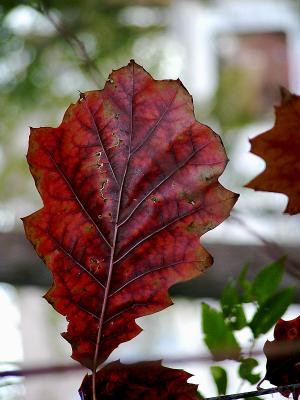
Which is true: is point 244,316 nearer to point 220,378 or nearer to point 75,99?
point 220,378

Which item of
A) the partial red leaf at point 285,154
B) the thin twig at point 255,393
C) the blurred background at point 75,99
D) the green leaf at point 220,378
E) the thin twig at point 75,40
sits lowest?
the thin twig at point 255,393

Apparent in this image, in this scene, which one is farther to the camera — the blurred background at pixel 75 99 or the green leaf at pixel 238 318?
→ the blurred background at pixel 75 99

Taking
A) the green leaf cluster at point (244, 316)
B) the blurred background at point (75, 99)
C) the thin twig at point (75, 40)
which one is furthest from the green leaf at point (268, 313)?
the blurred background at point (75, 99)

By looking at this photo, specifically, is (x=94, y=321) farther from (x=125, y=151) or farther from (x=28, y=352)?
(x=28, y=352)

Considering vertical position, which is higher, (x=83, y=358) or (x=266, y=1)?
(x=266, y=1)

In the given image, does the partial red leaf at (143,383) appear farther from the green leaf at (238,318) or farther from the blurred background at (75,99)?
the blurred background at (75,99)

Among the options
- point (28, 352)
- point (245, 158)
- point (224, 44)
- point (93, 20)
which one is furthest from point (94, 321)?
point (224, 44)

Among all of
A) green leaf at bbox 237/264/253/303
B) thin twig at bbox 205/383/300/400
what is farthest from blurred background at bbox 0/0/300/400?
thin twig at bbox 205/383/300/400

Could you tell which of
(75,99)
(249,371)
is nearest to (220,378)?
(249,371)
